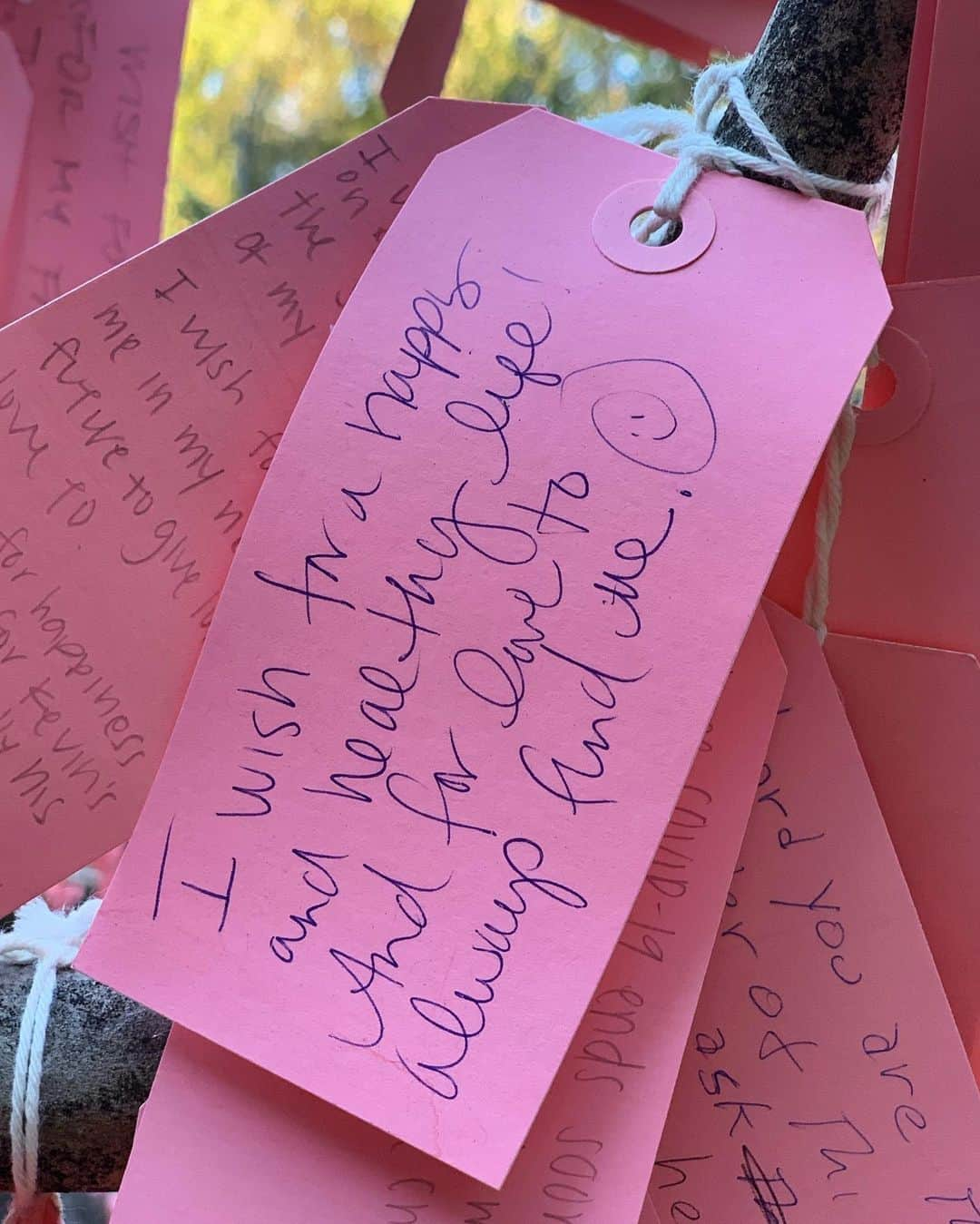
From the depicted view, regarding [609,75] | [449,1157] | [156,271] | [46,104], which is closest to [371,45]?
[609,75]

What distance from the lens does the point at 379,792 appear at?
0.93ft

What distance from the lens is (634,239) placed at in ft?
1.00

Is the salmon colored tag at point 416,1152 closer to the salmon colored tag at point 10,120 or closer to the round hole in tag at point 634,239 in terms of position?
the round hole in tag at point 634,239

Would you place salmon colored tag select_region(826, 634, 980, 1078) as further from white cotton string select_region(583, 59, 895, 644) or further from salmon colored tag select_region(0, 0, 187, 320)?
salmon colored tag select_region(0, 0, 187, 320)

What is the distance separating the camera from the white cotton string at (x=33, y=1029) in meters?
0.35

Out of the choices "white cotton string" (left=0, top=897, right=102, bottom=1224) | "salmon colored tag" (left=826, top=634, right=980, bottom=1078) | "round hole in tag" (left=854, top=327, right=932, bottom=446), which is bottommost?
"white cotton string" (left=0, top=897, right=102, bottom=1224)

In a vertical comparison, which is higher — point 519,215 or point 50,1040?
point 519,215

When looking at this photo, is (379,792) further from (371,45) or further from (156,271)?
(371,45)

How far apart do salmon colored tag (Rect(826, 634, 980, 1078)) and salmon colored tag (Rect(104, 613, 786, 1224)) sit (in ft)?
0.28

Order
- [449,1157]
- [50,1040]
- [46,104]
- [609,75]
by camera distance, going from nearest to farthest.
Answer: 1. [449,1157]
2. [50,1040]
3. [46,104]
4. [609,75]

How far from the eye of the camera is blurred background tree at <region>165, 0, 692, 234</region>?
112 inches

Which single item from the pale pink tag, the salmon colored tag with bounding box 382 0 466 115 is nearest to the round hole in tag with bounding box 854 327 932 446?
the pale pink tag

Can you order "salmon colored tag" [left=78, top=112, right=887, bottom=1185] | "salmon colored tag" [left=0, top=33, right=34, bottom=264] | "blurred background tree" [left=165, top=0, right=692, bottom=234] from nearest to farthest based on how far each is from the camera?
"salmon colored tag" [left=78, top=112, right=887, bottom=1185]
"salmon colored tag" [left=0, top=33, right=34, bottom=264]
"blurred background tree" [left=165, top=0, right=692, bottom=234]

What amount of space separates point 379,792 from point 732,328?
161 mm
